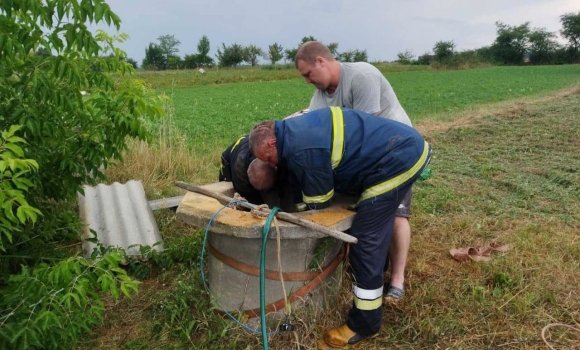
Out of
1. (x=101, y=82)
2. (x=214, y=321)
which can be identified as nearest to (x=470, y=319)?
(x=214, y=321)

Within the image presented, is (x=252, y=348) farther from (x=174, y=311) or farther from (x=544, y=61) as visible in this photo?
(x=544, y=61)

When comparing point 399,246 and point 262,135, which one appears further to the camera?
point 399,246

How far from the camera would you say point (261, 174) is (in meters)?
3.03

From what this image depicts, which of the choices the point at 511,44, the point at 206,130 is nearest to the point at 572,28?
the point at 511,44

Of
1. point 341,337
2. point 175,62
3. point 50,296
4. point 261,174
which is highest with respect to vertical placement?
point 175,62

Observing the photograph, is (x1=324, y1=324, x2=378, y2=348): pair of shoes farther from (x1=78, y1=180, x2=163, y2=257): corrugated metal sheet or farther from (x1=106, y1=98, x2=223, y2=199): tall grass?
(x1=106, y1=98, x2=223, y2=199): tall grass

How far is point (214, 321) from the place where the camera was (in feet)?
10.7

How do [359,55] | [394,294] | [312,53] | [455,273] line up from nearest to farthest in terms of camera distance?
[394,294] → [312,53] → [455,273] → [359,55]

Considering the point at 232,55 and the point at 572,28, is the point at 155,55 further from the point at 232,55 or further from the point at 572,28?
the point at 572,28

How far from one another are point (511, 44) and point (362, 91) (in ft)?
223

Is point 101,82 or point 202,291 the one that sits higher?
point 101,82

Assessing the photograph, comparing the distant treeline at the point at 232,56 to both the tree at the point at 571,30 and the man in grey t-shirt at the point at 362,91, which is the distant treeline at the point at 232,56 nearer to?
the tree at the point at 571,30

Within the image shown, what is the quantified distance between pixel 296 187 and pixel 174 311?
1165 mm

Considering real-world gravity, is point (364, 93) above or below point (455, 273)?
above
